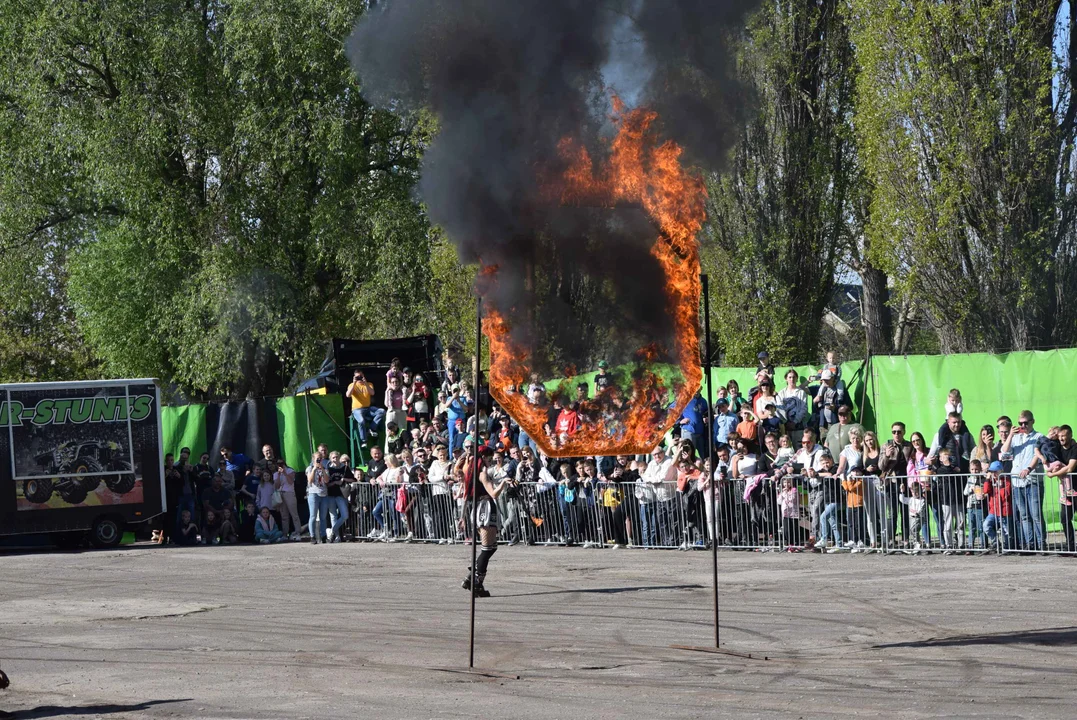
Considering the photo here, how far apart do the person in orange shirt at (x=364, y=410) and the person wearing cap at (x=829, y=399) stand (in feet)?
32.4

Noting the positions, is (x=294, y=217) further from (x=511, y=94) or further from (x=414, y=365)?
(x=511, y=94)

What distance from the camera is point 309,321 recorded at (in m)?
32.7

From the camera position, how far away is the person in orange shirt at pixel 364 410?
26719 mm

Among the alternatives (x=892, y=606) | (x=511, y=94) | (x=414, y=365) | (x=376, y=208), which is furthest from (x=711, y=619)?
(x=376, y=208)

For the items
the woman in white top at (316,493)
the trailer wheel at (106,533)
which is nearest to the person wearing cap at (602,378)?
the woman in white top at (316,493)

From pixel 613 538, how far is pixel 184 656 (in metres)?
10.6

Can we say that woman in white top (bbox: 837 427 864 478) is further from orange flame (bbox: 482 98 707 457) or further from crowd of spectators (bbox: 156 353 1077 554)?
orange flame (bbox: 482 98 707 457)

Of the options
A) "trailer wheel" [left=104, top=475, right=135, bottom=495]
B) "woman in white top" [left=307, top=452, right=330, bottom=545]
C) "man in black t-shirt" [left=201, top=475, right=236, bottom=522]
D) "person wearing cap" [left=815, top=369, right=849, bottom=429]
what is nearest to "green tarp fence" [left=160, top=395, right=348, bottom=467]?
"man in black t-shirt" [left=201, top=475, right=236, bottom=522]

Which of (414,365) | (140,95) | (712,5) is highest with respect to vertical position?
(140,95)

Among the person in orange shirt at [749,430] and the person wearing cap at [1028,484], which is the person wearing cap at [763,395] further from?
the person wearing cap at [1028,484]

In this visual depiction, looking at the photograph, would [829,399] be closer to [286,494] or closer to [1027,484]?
[1027,484]

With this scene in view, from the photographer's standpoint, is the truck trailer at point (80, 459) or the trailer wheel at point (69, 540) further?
the trailer wheel at point (69, 540)

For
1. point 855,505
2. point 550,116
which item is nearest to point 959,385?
point 855,505

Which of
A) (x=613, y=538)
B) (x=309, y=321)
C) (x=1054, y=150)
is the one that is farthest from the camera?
(x=309, y=321)
